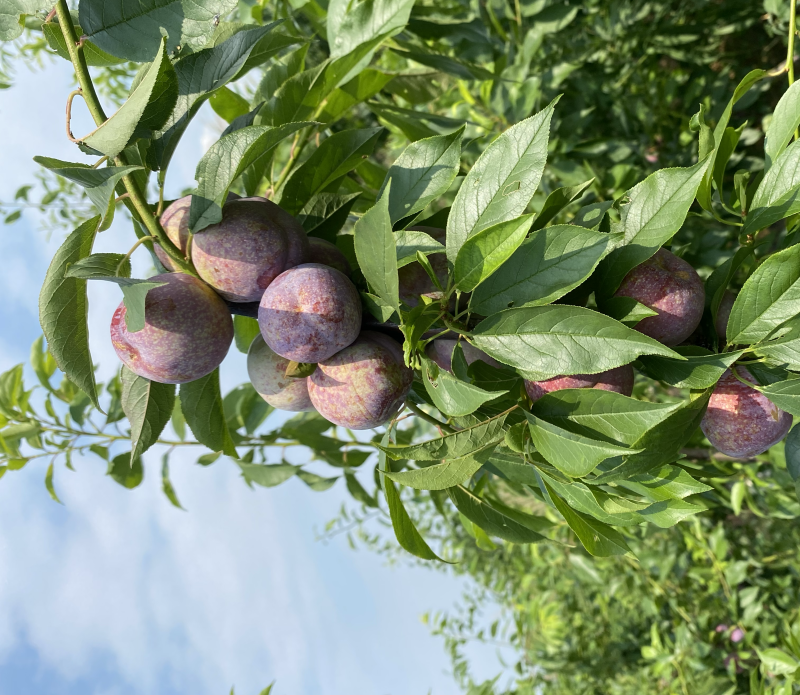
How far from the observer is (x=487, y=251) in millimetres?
501

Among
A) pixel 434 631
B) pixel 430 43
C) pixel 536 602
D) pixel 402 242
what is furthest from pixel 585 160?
pixel 434 631

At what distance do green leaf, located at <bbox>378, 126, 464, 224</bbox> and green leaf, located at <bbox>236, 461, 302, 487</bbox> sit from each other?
75cm

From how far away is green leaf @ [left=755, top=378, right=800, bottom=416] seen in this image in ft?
1.66

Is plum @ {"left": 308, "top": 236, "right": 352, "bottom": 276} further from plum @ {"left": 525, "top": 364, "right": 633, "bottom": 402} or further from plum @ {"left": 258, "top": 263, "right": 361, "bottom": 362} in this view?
plum @ {"left": 525, "top": 364, "right": 633, "bottom": 402}

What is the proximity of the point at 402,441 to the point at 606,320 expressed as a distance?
0.80 meters

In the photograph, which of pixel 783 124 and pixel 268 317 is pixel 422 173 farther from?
pixel 783 124

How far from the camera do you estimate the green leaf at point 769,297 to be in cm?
51

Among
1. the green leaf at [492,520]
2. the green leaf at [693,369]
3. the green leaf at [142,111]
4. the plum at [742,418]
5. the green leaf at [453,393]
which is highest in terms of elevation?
the green leaf at [142,111]

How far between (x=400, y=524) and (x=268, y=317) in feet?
0.92

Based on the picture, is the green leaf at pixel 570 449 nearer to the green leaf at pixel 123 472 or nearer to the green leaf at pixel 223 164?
the green leaf at pixel 223 164

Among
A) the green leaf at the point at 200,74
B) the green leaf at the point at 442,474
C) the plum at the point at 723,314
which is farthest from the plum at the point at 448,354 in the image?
the green leaf at the point at 200,74

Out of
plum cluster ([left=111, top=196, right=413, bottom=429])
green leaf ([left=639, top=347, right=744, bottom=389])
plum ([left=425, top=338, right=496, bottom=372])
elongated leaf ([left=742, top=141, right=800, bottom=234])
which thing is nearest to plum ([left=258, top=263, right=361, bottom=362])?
plum cluster ([left=111, top=196, right=413, bottom=429])

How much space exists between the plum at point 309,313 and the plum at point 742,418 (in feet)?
1.34

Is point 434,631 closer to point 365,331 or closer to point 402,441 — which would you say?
point 402,441
